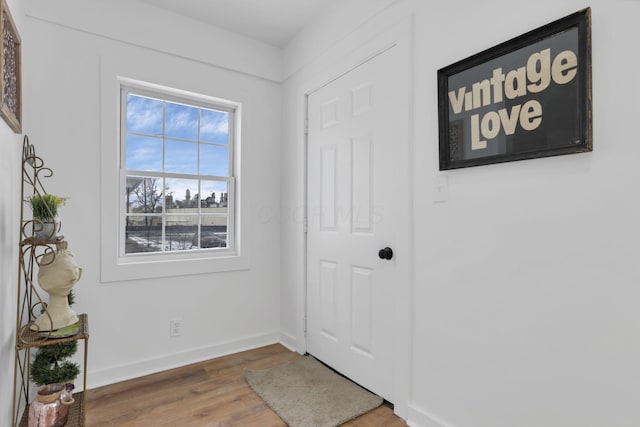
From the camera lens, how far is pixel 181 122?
2725mm

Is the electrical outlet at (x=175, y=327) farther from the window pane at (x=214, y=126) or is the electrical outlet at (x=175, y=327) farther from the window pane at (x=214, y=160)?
the window pane at (x=214, y=126)

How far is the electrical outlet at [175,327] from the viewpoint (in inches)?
99.8

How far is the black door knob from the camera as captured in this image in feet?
6.50

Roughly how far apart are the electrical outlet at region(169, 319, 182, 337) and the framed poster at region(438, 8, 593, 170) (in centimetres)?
218

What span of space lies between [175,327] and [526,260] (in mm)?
2357

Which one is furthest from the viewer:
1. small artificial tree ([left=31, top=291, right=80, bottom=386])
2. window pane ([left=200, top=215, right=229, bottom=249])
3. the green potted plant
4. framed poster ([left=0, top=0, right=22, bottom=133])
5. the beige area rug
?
window pane ([left=200, top=215, right=229, bottom=249])

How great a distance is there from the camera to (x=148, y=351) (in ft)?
8.01

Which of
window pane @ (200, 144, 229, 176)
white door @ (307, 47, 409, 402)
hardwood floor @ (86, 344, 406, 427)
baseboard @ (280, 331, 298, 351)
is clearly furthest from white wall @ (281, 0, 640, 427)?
window pane @ (200, 144, 229, 176)

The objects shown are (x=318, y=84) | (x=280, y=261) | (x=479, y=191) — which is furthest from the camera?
(x=280, y=261)

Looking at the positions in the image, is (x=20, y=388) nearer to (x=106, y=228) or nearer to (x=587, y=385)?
(x=106, y=228)

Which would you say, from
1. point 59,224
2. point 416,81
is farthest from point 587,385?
point 59,224

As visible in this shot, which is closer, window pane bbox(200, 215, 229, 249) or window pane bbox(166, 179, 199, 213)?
window pane bbox(166, 179, 199, 213)

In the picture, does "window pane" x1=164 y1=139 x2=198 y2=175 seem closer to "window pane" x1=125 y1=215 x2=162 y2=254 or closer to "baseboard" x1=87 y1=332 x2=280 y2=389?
"window pane" x1=125 y1=215 x2=162 y2=254

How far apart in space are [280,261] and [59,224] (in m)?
1.64
